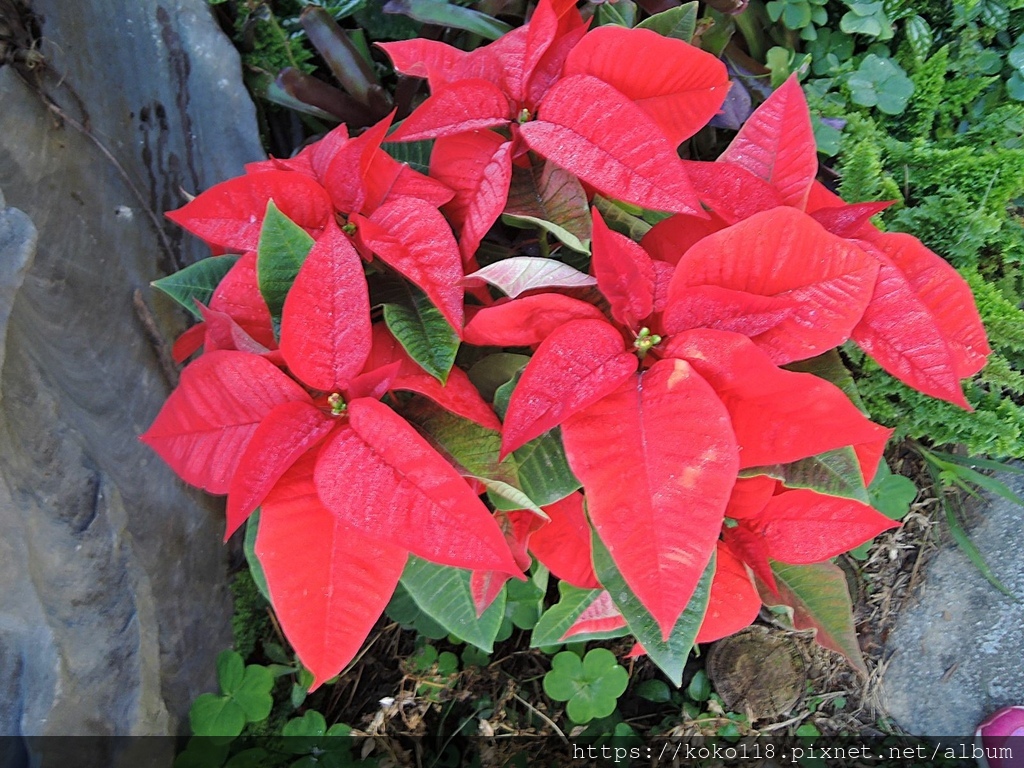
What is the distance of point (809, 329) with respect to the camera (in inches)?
23.9

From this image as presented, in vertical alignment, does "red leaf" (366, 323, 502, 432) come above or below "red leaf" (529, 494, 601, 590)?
above

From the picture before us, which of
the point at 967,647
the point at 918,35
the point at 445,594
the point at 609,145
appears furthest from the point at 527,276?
the point at 967,647

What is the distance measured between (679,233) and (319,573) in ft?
1.56

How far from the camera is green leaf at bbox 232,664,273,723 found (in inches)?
42.5

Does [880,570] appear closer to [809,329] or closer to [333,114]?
[809,329]

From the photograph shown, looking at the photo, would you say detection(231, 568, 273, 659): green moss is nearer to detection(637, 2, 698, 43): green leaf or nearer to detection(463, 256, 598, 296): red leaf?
detection(463, 256, 598, 296): red leaf

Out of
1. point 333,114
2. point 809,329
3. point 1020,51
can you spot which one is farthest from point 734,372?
point 1020,51

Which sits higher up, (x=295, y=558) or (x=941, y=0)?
(x=941, y=0)

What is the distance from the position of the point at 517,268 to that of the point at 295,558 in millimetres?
312

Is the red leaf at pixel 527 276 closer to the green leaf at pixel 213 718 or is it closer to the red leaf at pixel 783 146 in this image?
the red leaf at pixel 783 146

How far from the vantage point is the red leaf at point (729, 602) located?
0.76 meters

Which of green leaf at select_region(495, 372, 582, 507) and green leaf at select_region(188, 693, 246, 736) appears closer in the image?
green leaf at select_region(495, 372, 582, 507)

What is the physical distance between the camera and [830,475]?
0.67 m

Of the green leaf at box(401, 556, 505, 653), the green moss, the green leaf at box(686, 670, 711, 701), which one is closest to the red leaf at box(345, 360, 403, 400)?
the green leaf at box(401, 556, 505, 653)
